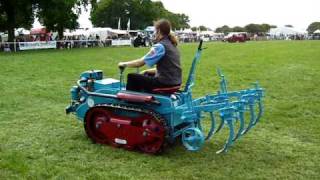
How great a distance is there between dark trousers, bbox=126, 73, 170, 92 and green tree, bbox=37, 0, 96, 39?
3962 cm

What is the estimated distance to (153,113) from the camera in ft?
24.0

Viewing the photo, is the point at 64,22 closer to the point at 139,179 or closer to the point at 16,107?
the point at 16,107

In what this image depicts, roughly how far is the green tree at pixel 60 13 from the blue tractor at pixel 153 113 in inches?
1544

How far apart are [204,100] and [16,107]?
503 cm

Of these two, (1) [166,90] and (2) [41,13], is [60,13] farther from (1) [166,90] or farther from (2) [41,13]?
(1) [166,90]

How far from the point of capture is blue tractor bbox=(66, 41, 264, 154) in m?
7.23

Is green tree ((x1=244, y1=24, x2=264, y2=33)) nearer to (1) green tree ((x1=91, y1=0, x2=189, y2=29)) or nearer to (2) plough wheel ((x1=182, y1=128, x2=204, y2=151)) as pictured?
(1) green tree ((x1=91, y1=0, x2=189, y2=29))

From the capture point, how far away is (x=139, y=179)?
633 centimetres

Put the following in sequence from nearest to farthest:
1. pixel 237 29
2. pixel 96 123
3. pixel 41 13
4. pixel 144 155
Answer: pixel 144 155
pixel 96 123
pixel 41 13
pixel 237 29

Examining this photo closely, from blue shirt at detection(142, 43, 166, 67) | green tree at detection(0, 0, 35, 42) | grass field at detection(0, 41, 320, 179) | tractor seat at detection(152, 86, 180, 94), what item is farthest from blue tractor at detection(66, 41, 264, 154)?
green tree at detection(0, 0, 35, 42)

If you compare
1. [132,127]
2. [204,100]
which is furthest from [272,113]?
[132,127]

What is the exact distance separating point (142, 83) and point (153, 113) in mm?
515

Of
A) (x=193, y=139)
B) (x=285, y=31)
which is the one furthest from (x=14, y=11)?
(x=285, y=31)

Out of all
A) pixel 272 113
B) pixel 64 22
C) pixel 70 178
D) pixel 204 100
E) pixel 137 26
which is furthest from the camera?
pixel 137 26
